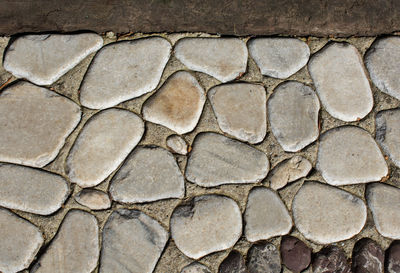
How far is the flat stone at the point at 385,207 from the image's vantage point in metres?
1.64

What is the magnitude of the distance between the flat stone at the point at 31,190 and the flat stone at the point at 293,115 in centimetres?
81

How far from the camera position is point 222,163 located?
1.64m

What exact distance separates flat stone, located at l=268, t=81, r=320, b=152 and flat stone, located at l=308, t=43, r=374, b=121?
0.06 m

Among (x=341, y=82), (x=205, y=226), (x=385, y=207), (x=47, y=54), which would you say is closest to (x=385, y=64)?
(x=341, y=82)

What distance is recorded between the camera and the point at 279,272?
5.22 feet

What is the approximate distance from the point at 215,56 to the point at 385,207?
85 centimetres

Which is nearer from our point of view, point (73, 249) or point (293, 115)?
point (73, 249)

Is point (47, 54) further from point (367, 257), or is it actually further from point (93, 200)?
point (367, 257)

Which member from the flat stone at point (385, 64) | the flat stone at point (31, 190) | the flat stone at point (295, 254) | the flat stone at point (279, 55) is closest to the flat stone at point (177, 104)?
the flat stone at point (279, 55)

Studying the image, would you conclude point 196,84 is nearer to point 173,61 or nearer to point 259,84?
point 173,61

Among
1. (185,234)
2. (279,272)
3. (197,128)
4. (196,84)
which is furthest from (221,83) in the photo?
(279,272)

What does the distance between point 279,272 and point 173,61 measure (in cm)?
87

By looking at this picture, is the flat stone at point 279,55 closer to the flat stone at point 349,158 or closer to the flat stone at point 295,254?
the flat stone at point 349,158

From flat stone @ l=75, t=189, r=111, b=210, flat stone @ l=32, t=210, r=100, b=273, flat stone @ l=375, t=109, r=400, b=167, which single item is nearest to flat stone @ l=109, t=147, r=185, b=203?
flat stone @ l=75, t=189, r=111, b=210
